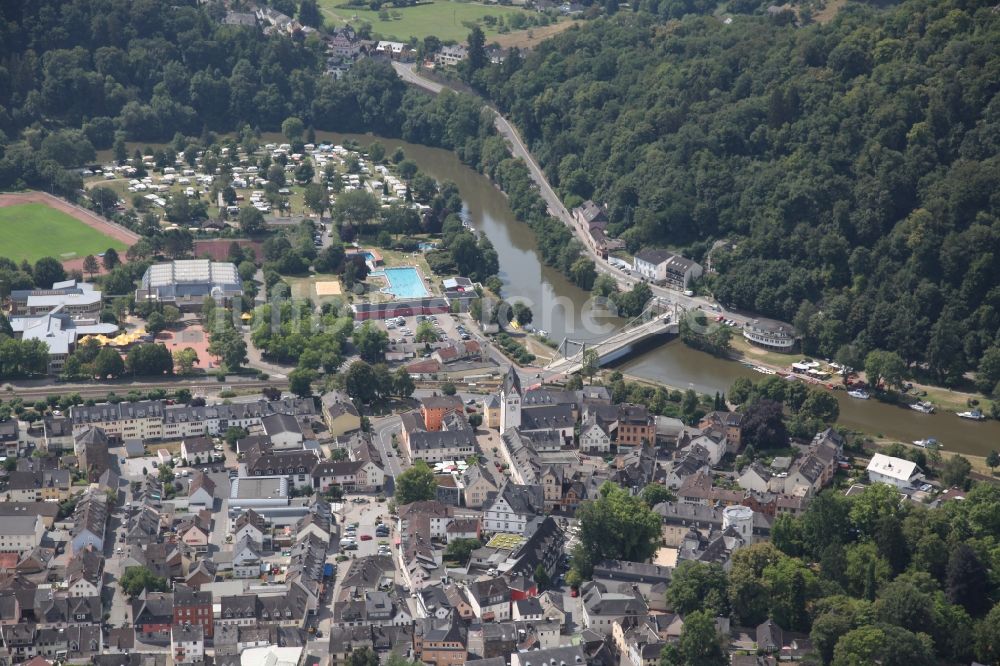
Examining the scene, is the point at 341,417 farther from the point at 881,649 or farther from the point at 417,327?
the point at 881,649

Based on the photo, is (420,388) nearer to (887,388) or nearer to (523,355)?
(523,355)

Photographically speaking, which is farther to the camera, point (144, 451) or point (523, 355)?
point (523, 355)

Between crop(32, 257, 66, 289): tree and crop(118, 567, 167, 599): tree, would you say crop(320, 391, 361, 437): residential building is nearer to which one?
crop(118, 567, 167, 599): tree

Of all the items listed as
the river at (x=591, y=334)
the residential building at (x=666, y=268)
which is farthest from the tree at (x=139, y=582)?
the residential building at (x=666, y=268)

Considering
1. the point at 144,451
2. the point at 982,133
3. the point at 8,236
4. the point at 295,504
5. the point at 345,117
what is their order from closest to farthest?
the point at 295,504 → the point at 144,451 → the point at 982,133 → the point at 8,236 → the point at 345,117

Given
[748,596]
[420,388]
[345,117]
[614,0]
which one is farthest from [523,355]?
[614,0]

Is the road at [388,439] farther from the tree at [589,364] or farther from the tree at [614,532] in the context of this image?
the tree at [614,532]

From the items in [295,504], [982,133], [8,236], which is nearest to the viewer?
[295,504]

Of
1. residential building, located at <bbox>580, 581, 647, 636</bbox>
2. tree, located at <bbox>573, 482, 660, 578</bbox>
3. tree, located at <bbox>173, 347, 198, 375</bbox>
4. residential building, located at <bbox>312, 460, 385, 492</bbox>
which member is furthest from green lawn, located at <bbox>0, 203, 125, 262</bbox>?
residential building, located at <bbox>580, 581, 647, 636</bbox>
